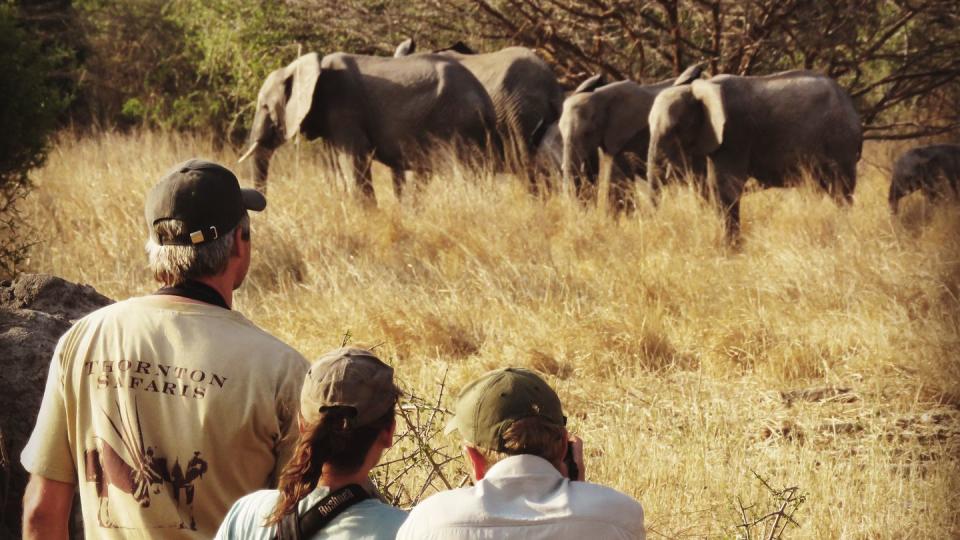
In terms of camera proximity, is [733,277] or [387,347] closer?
[387,347]

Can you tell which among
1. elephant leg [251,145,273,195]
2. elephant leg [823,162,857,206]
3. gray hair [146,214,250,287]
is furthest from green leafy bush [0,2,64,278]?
elephant leg [823,162,857,206]

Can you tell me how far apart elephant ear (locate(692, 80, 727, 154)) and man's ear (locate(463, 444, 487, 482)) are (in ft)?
32.5

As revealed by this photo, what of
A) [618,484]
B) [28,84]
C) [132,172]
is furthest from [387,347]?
[132,172]

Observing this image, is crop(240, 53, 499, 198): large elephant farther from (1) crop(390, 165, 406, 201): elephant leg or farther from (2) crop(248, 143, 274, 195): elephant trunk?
(1) crop(390, 165, 406, 201): elephant leg

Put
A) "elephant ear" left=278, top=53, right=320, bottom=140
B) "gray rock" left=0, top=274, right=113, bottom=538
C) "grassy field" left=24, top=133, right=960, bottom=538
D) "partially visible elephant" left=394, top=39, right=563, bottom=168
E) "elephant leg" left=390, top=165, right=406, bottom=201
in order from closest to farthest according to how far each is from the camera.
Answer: "gray rock" left=0, top=274, right=113, bottom=538 → "grassy field" left=24, top=133, right=960, bottom=538 → "elephant ear" left=278, top=53, right=320, bottom=140 → "elephant leg" left=390, top=165, right=406, bottom=201 → "partially visible elephant" left=394, top=39, right=563, bottom=168

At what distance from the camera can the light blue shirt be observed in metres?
2.40

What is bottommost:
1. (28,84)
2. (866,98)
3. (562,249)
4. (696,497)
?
(866,98)

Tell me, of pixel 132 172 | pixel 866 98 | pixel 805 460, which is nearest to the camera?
pixel 805 460

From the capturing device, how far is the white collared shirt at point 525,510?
2346 mm

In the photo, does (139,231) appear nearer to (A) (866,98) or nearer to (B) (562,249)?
(B) (562,249)

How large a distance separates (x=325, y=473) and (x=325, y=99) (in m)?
11.5

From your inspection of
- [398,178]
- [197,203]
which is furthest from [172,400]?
[398,178]

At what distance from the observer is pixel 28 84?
27.9ft

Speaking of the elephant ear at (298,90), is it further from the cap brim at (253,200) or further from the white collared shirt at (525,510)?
the white collared shirt at (525,510)
